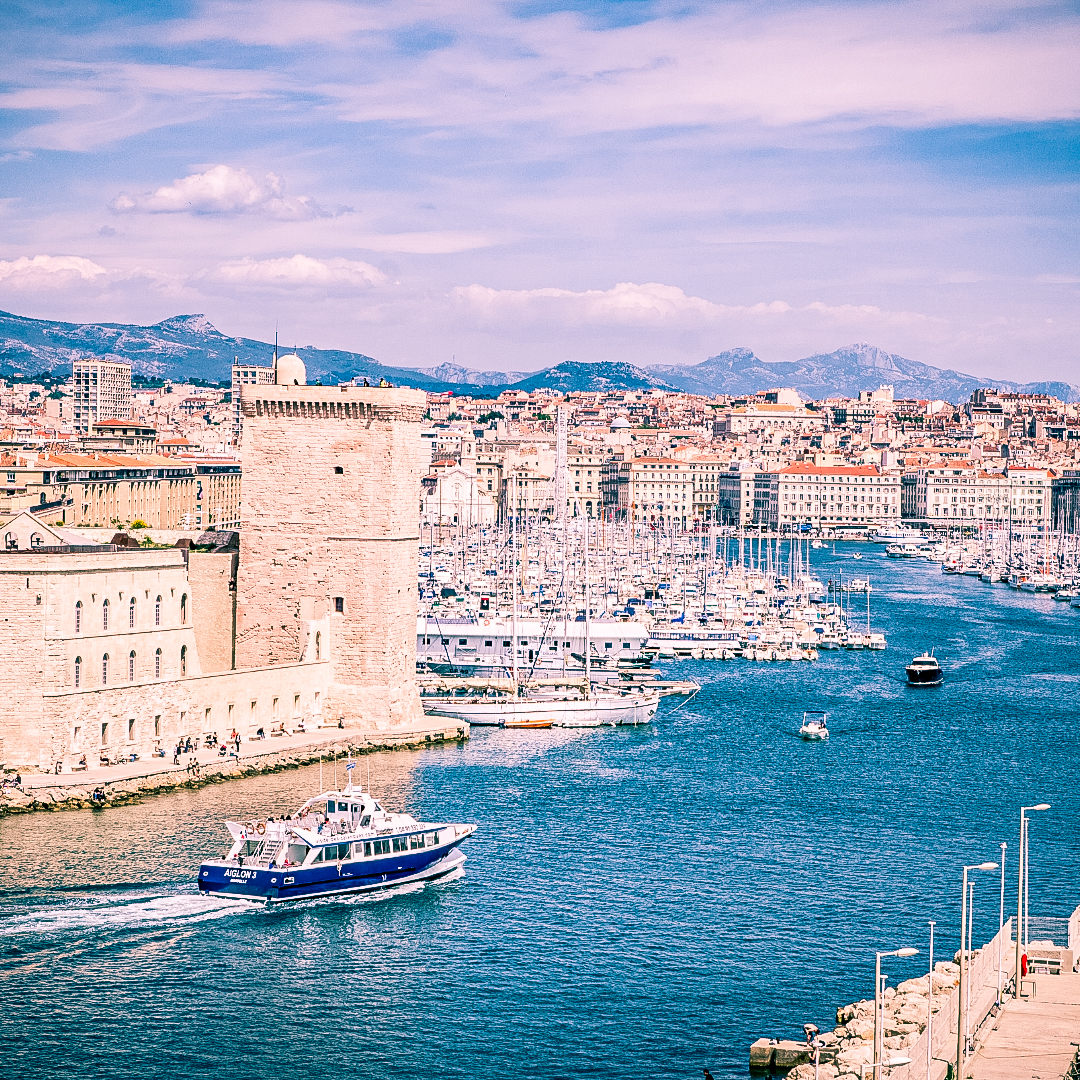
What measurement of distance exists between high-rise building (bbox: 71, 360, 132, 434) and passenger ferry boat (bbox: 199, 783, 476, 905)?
6166 inches

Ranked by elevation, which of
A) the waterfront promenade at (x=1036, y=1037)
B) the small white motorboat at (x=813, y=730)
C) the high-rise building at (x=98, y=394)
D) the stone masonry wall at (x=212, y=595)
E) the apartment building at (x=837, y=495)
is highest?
the high-rise building at (x=98, y=394)

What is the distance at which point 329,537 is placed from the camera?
1318 inches

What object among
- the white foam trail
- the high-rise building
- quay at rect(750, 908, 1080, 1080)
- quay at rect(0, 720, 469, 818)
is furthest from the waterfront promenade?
the high-rise building

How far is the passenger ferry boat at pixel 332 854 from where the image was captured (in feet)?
75.5

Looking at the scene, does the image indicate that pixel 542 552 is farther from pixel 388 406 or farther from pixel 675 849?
pixel 675 849

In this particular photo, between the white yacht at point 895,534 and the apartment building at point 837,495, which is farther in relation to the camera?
the apartment building at point 837,495

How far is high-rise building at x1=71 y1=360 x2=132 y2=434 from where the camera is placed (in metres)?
180

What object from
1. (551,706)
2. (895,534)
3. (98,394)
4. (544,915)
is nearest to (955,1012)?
(544,915)

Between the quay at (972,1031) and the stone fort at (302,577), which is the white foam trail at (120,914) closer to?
the quay at (972,1031)

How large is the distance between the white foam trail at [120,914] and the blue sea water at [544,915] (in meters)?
0.05

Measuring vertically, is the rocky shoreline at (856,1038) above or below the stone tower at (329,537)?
below

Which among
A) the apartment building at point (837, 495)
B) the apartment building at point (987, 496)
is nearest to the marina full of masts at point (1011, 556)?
the apartment building at point (837, 495)

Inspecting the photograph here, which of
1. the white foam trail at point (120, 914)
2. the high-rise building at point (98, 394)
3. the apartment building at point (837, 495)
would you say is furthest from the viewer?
the high-rise building at point (98, 394)

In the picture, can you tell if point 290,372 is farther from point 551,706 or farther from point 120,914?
point 120,914
